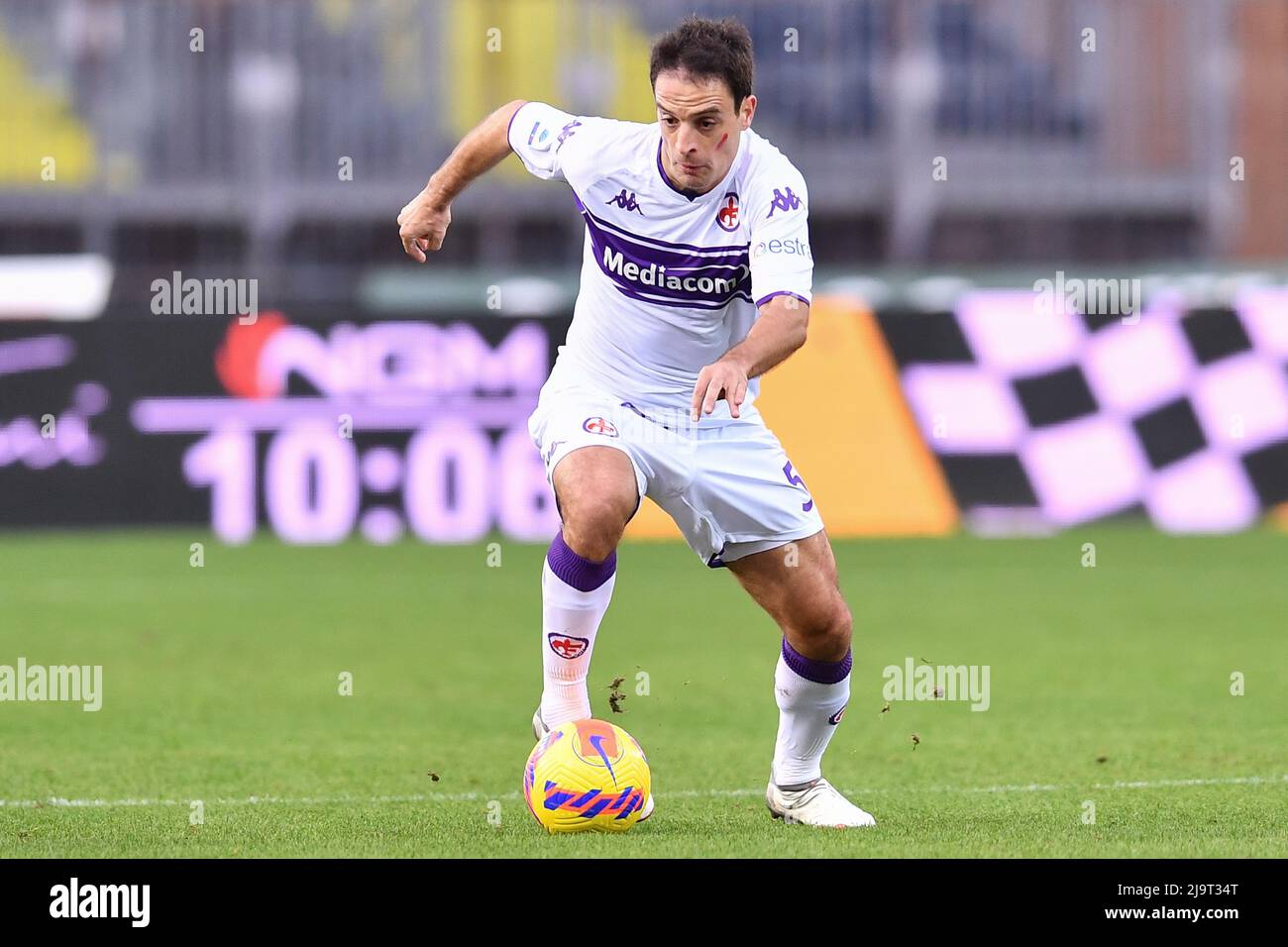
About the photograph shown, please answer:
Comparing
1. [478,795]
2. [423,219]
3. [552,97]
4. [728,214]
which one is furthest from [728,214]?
[552,97]

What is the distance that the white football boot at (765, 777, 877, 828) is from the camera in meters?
6.01

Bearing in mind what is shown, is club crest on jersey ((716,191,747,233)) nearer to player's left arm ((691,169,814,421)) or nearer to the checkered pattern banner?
player's left arm ((691,169,814,421))

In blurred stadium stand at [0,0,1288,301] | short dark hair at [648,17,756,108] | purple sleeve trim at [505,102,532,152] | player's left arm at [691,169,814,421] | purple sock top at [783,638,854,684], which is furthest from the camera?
blurred stadium stand at [0,0,1288,301]

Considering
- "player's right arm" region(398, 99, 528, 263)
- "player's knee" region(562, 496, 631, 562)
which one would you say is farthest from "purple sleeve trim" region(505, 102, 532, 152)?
"player's knee" region(562, 496, 631, 562)

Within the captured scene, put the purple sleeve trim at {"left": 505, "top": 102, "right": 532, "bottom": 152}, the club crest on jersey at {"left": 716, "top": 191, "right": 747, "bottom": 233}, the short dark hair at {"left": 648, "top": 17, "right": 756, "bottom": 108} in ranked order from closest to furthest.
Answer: the short dark hair at {"left": 648, "top": 17, "right": 756, "bottom": 108} → the club crest on jersey at {"left": 716, "top": 191, "right": 747, "bottom": 233} → the purple sleeve trim at {"left": 505, "top": 102, "right": 532, "bottom": 152}

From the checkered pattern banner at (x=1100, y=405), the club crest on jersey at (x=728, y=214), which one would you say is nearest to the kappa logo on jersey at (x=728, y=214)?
the club crest on jersey at (x=728, y=214)

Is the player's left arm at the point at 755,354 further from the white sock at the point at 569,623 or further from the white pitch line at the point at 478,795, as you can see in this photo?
the white pitch line at the point at 478,795

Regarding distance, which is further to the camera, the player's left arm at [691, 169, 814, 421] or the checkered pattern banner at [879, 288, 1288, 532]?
the checkered pattern banner at [879, 288, 1288, 532]

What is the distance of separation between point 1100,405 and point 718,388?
37.6 ft

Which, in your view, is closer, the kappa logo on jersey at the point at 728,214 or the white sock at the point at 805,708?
the kappa logo on jersey at the point at 728,214

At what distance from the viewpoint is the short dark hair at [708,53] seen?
18.6 feet

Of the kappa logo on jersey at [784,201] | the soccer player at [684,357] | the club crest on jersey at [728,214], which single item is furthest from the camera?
the club crest on jersey at [728,214]

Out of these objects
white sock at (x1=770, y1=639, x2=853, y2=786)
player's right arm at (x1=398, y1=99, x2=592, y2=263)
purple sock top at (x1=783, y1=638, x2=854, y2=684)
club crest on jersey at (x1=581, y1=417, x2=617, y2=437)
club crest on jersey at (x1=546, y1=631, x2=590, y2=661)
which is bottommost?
white sock at (x1=770, y1=639, x2=853, y2=786)

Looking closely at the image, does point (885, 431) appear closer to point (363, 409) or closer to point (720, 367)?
point (363, 409)
